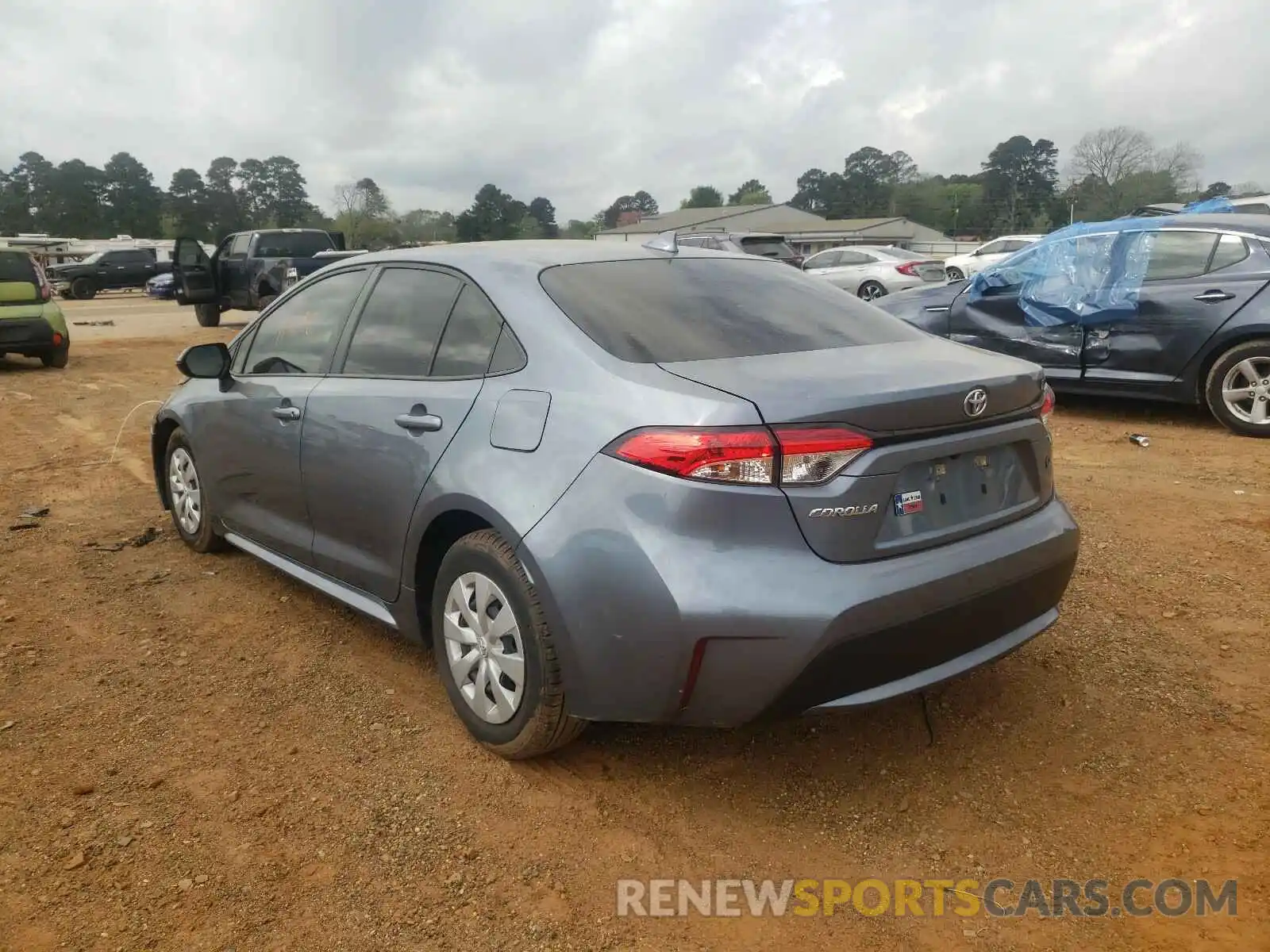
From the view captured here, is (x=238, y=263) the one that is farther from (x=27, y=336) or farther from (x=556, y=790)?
(x=556, y=790)

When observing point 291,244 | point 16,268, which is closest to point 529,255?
point 16,268

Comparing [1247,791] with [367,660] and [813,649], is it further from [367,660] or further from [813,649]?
[367,660]

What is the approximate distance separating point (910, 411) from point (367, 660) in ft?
7.64

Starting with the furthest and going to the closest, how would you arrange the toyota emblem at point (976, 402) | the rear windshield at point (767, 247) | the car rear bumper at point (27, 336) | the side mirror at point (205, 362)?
the rear windshield at point (767, 247) → the car rear bumper at point (27, 336) → the side mirror at point (205, 362) → the toyota emblem at point (976, 402)

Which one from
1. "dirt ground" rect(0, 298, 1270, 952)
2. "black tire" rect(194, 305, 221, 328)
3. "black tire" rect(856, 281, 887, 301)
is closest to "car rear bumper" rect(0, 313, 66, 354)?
"black tire" rect(194, 305, 221, 328)

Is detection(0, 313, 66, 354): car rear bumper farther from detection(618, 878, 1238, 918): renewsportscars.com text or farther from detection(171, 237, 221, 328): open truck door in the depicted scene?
detection(618, 878, 1238, 918): renewsportscars.com text

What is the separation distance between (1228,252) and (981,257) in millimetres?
21027

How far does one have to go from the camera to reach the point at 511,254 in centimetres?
325

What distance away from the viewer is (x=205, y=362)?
4.22m

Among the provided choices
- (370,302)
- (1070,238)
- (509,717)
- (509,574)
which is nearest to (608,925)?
(509,717)

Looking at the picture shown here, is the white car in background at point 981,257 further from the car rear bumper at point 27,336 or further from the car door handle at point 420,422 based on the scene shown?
the car door handle at point 420,422

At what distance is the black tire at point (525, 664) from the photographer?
→ 2.61 meters

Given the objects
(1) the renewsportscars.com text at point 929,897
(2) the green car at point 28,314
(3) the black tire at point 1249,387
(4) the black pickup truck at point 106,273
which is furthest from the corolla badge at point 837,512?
(4) the black pickup truck at point 106,273

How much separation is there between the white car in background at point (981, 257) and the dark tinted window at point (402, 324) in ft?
68.5
